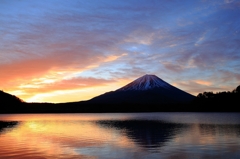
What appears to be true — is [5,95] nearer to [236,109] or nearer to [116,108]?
[116,108]

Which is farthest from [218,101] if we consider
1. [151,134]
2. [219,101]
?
[151,134]

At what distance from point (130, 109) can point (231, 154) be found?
16846 centimetres

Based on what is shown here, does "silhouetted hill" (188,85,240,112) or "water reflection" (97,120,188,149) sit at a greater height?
"silhouetted hill" (188,85,240,112)

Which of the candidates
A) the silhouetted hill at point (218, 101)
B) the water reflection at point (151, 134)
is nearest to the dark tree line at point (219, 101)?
the silhouetted hill at point (218, 101)

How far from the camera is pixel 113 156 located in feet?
56.1

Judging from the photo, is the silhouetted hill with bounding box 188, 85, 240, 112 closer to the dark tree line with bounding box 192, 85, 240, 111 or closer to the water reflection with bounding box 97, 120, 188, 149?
the dark tree line with bounding box 192, 85, 240, 111

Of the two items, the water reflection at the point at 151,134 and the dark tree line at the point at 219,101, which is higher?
the dark tree line at the point at 219,101

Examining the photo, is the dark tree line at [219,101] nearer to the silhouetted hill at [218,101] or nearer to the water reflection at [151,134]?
the silhouetted hill at [218,101]

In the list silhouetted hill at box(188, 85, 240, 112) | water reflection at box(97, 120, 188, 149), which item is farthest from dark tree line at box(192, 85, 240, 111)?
water reflection at box(97, 120, 188, 149)

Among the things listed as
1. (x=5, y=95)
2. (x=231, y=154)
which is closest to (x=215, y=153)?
(x=231, y=154)

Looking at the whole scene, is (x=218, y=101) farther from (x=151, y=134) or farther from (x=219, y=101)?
(x=151, y=134)

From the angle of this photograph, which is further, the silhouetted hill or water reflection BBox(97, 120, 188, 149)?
the silhouetted hill

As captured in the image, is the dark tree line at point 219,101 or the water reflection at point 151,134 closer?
the water reflection at point 151,134

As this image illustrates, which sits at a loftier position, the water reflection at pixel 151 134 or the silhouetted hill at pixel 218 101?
the silhouetted hill at pixel 218 101
